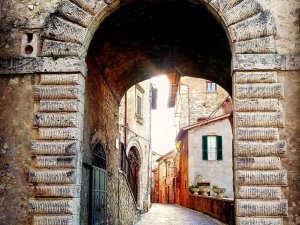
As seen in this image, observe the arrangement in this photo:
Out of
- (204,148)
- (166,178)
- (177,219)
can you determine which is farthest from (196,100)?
(177,219)

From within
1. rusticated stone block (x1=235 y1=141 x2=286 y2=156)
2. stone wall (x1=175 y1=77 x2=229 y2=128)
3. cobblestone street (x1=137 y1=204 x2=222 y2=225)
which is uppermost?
stone wall (x1=175 y1=77 x2=229 y2=128)

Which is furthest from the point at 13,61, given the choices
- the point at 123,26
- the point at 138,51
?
the point at 138,51

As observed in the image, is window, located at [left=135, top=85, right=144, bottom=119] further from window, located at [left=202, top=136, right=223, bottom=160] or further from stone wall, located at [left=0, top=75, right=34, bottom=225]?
stone wall, located at [left=0, top=75, right=34, bottom=225]

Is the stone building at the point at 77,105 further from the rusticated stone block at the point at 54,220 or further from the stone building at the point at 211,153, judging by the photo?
the stone building at the point at 211,153

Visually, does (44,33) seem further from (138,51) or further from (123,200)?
(123,200)

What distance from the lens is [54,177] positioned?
6.62 meters

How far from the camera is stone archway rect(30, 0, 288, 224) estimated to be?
21.1 feet

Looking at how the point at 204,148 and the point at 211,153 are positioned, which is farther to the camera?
the point at 204,148

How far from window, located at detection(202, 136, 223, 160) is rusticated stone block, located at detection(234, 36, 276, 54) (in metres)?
19.5

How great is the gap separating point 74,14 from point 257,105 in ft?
10.8

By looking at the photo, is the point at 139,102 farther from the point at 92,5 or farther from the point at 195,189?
the point at 92,5

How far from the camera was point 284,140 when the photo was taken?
6.58m

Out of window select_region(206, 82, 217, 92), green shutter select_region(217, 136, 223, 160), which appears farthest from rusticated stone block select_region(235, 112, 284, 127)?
window select_region(206, 82, 217, 92)

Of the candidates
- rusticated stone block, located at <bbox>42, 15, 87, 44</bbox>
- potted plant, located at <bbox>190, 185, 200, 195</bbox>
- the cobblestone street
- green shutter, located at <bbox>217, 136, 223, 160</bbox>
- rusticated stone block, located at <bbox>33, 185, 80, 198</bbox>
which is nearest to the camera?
rusticated stone block, located at <bbox>33, 185, 80, 198</bbox>
